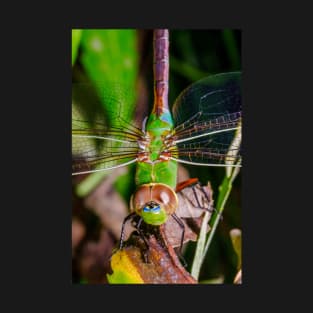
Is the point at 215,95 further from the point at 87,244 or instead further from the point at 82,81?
the point at 87,244

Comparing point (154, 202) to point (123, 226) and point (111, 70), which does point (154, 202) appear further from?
point (111, 70)

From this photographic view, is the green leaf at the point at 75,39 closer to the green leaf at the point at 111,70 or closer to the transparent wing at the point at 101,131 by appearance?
the green leaf at the point at 111,70

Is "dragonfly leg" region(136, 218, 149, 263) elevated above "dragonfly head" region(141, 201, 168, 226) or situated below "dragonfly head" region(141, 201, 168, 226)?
below

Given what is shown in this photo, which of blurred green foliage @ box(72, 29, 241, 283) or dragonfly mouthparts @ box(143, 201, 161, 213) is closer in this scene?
dragonfly mouthparts @ box(143, 201, 161, 213)

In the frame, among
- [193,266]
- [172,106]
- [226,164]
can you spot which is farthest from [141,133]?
[193,266]

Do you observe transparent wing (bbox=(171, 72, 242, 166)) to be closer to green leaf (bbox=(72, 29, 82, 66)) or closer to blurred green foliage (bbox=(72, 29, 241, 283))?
blurred green foliage (bbox=(72, 29, 241, 283))

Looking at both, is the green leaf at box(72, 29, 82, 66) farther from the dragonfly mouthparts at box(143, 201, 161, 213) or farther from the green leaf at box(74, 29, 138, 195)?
the dragonfly mouthparts at box(143, 201, 161, 213)

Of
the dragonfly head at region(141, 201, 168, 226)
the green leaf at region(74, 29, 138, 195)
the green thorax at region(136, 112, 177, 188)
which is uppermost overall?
the green leaf at region(74, 29, 138, 195)

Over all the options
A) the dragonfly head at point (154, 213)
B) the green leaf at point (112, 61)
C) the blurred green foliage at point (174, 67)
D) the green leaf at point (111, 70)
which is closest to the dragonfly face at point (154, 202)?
the dragonfly head at point (154, 213)

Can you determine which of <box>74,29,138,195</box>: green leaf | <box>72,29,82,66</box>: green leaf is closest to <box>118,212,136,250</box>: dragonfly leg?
Answer: <box>74,29,138,195</box>: green leaf
